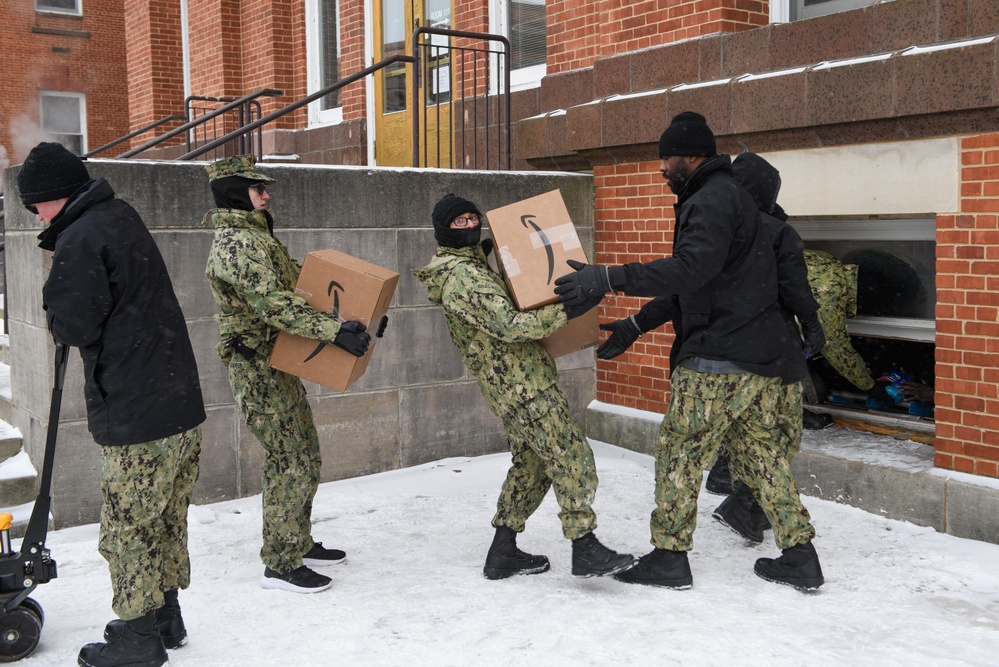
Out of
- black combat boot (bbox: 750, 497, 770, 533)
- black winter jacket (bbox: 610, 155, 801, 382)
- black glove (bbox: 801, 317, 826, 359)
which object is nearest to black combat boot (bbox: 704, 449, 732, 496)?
black combat boot (bbox: 750, 497, 770, 533)

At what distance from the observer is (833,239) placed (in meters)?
6.16

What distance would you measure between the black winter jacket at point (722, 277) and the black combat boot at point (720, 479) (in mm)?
1492

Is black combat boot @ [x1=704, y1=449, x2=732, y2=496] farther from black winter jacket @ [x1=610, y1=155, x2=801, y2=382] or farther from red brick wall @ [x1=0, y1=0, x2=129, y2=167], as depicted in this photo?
red brick wall @ [x1=0, y1=0, x2=129, y2=167]

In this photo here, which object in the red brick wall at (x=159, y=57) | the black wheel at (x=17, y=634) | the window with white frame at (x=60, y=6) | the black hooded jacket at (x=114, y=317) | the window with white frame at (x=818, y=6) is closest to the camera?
the black hooded jacket at (x=114, y=317)

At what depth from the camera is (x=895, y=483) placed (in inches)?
201

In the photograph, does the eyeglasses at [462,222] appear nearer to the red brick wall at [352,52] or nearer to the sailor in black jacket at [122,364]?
the sailor in black jacket at [122,364]

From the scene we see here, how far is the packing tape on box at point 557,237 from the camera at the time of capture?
13.7 feet

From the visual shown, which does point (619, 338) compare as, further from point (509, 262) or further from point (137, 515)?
point (137, 515)

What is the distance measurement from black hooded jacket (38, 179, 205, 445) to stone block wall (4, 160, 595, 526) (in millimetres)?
1971

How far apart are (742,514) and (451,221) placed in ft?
6.95

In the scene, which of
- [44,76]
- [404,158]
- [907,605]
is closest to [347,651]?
[907,605]

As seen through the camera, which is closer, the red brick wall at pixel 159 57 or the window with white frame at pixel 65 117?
the red brick wall at pixel 159 57

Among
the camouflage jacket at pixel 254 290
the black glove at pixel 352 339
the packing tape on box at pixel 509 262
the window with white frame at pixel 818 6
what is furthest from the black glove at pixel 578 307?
the window with white frame at pixel 818 6

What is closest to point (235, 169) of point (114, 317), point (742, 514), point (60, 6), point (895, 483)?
point (114, 317)
